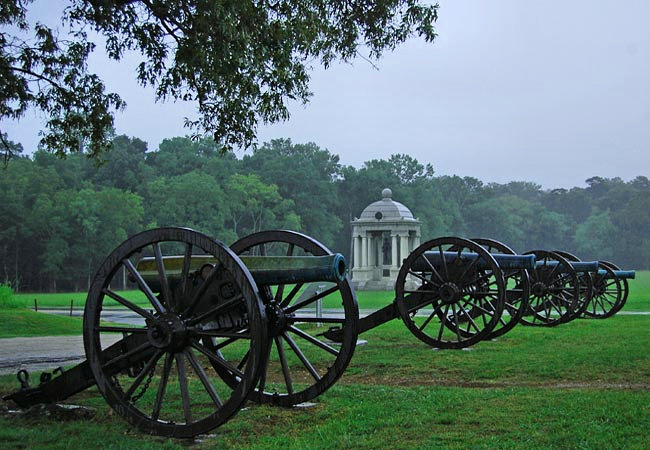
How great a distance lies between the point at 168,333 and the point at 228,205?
191ft

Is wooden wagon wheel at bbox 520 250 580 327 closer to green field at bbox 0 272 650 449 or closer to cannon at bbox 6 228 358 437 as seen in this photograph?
green field at bbox 0 272 650 449

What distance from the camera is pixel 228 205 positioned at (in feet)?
213

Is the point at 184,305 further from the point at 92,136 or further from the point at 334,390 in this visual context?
the point at 92,136

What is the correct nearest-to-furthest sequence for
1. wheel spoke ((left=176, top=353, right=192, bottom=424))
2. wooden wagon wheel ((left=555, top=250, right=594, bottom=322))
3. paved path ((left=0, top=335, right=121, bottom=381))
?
wheel spoke ((left=176, top=353, right=192, bottom=424)) < paved path ((left=0, top=335, right=121, bottom=381)) < wooden wagon wheel ((left=555, top=250, right=594, bottom=322))

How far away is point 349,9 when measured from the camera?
14.6 meters

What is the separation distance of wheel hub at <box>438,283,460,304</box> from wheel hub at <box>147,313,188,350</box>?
723 cm

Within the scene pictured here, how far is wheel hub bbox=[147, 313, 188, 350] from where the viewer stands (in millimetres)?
7133

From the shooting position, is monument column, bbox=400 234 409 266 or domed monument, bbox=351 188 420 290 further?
domed monument, bbox=351 188 420 290

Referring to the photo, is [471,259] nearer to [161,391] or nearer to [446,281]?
[446,281]

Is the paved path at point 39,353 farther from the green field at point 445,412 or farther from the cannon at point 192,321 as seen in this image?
the cannon at point 192,321

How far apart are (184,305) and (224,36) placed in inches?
234

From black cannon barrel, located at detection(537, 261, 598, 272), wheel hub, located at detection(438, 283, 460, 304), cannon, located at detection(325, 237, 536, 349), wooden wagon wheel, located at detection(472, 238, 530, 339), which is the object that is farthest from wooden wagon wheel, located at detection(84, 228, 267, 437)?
black cannon barrel, located at detection(537, 261, 598, 272)

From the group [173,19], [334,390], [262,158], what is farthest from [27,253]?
[334,390]

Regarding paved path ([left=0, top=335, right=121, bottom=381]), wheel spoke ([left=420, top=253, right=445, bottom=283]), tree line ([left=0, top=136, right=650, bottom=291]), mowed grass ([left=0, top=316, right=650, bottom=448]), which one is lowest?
mowed grass ([left=0, top=316, right=650, bottom=448])
